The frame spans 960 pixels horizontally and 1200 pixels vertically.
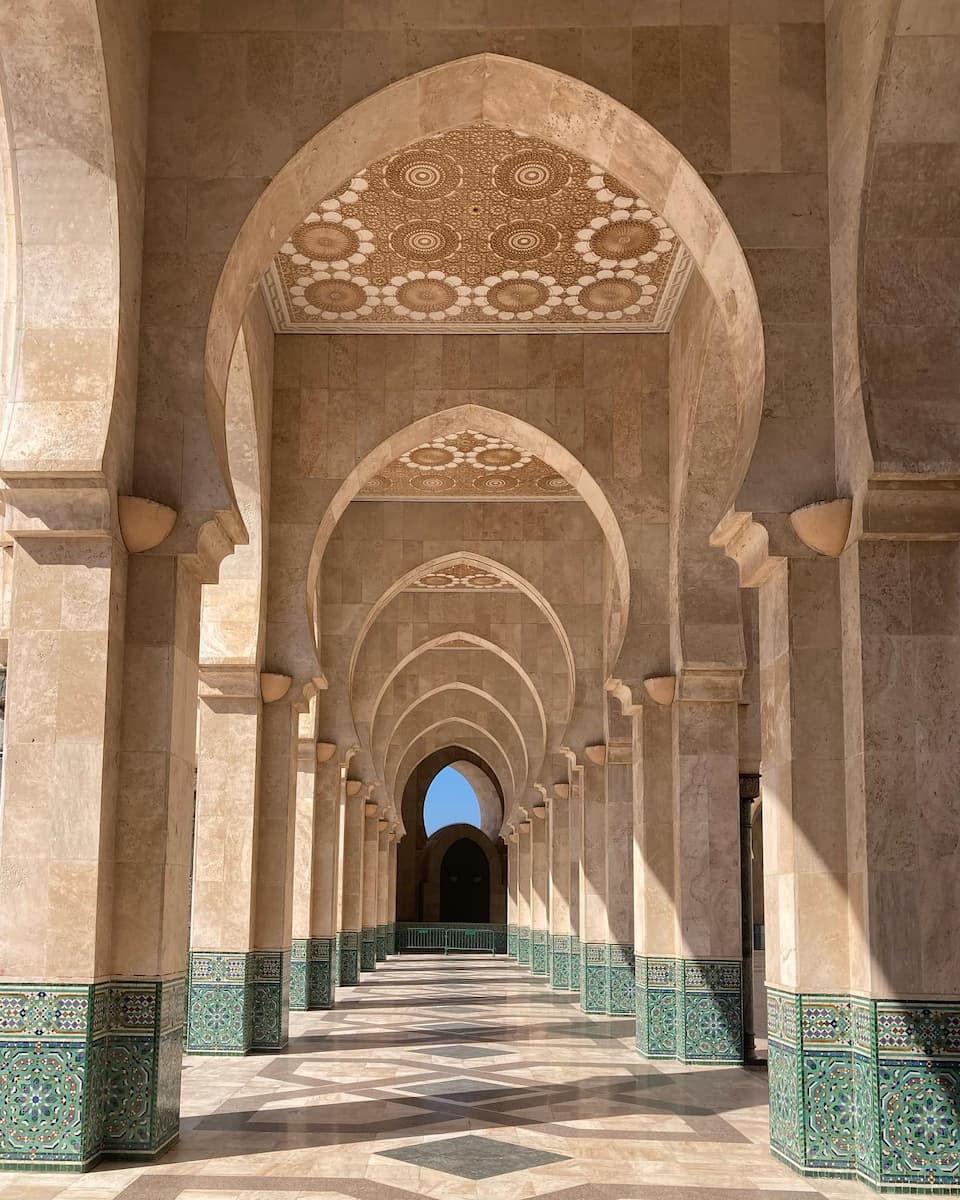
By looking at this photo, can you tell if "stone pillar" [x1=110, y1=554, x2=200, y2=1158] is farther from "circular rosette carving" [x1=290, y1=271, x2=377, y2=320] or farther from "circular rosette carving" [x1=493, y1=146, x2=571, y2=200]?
"circular rosette carving" [x1=290, y1=271, x2=377, y2=320]

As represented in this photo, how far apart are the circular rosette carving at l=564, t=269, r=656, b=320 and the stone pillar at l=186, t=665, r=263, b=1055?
144 inches

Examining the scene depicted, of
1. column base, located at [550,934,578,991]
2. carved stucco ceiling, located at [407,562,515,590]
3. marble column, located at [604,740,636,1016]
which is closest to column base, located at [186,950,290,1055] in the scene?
marble column, located at [604,740,636,1016]

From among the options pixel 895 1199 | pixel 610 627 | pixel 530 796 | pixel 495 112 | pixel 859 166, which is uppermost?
pixel 495 112

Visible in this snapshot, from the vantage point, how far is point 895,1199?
5.09m

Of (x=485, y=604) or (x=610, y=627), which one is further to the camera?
(x=485, y=604)

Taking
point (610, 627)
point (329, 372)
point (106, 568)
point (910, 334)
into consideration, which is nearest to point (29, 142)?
point (106, 568)

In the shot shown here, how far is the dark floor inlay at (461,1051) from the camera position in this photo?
9.83m

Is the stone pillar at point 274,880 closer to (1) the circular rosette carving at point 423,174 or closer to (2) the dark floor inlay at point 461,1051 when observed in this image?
(2) the dark floor inlay at point 461,1051

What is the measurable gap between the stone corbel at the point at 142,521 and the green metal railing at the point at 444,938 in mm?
26811

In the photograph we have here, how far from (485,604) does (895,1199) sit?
12926 millimetres

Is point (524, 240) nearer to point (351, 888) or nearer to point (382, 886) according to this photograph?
point (351, 888)

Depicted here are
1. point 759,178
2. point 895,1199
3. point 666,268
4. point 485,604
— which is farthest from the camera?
point 485,604

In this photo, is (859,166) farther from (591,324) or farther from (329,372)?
(329,372)

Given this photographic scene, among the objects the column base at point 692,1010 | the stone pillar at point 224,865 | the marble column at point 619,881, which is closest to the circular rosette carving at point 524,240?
the stone pillar at point 224,865
